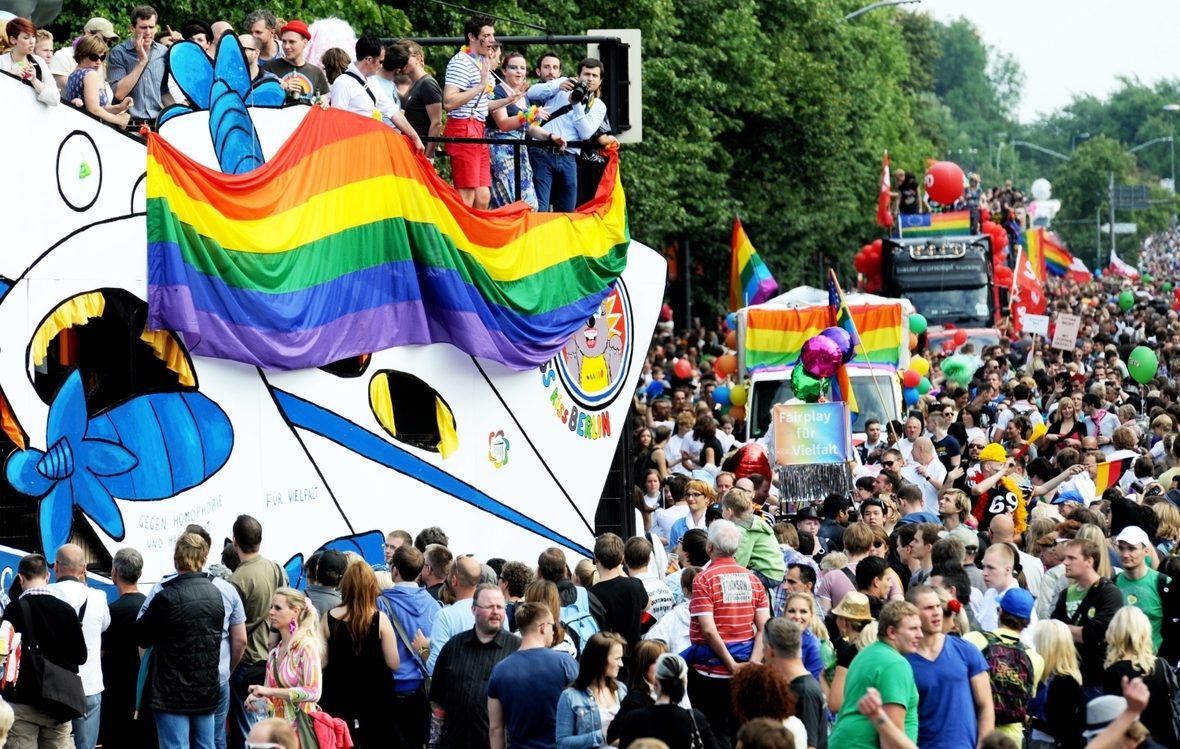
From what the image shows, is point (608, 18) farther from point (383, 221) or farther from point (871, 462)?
point (383, 221)

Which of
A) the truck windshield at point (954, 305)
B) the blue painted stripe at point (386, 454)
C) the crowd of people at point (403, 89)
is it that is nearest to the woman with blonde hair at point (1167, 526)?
the blue painted stripe at point (386, 454)

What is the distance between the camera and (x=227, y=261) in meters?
13.0

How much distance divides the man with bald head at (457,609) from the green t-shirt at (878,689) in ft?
8.10

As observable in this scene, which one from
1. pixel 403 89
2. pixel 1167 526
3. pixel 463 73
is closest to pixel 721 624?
pixel 1167 526

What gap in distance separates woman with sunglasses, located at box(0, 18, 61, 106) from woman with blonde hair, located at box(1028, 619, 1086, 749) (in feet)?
23.0

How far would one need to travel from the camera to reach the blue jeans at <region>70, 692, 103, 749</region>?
414 inches

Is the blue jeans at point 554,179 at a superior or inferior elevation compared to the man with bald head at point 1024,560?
superior

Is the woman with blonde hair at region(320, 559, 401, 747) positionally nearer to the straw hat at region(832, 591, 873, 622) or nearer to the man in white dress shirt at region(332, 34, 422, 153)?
the straw hat at region(832, 591, 873, 622)

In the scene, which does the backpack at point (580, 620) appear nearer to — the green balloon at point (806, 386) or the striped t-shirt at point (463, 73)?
the striped t-shirt at point (463, 73)

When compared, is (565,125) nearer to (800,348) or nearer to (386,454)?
(386,454)

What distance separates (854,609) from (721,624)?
0.97 m

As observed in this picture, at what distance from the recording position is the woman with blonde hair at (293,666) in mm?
9039

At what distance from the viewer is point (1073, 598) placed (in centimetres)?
993

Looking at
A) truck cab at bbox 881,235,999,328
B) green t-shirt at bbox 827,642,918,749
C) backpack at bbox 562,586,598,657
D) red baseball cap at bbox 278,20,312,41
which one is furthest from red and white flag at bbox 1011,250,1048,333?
green t-shirt at bbox 827,642,918,749
